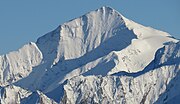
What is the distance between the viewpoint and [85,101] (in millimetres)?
94688

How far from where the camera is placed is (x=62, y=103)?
92.7 meters

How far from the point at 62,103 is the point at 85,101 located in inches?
116
